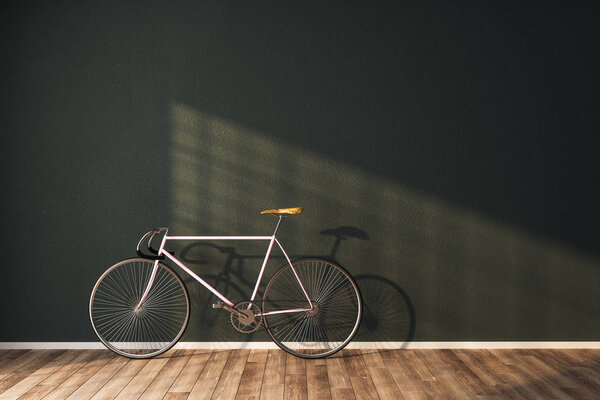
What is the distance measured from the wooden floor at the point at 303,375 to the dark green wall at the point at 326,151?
0.20 meters

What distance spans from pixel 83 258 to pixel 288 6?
7.39 ft

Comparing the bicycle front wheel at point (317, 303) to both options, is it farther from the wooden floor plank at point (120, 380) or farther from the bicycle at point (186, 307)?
the wooden floor plank at point (120, 380)

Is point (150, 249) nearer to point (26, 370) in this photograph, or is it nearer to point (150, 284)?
point (150, 284)

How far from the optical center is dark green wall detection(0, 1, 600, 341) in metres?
3.54

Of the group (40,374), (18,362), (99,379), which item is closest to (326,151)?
(99,379)

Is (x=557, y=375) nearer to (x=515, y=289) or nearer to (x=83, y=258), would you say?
(x=515, y=289)

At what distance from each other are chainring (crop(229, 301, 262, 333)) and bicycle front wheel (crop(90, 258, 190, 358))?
0.40 metres

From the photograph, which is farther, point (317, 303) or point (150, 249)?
point (317, 303)

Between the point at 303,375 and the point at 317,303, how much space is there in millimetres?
585

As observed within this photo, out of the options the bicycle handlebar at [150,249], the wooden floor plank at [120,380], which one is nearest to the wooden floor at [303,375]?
the wooden floor plank at [120,380]

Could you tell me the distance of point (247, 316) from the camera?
3.33 metres

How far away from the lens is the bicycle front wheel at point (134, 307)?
3520 mm

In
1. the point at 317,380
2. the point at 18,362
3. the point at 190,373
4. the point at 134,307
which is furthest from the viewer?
the point at 134,307

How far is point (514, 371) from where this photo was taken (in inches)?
121
